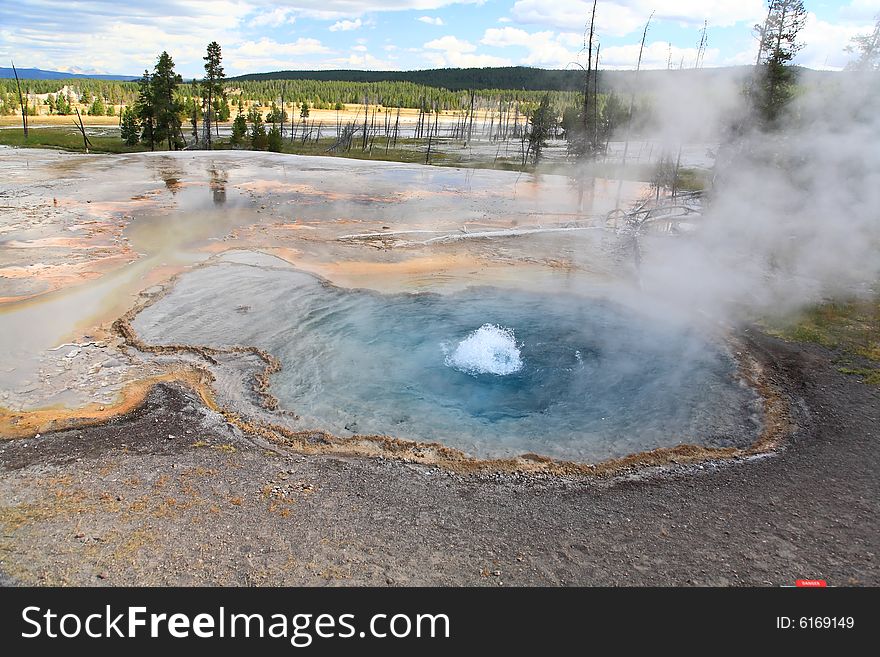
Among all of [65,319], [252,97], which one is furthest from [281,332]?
[252,97]

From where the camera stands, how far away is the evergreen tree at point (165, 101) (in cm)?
3575

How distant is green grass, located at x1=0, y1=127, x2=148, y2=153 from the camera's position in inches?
1476

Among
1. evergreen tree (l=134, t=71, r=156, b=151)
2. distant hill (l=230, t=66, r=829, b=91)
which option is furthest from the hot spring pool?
distant hill (l=230, t=66, r=829, b=91)

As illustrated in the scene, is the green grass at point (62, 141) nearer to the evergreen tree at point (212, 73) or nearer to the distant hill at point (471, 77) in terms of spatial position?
the evergreen tree at point (212, 73)

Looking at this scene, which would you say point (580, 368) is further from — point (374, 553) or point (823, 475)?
point (374, 553)

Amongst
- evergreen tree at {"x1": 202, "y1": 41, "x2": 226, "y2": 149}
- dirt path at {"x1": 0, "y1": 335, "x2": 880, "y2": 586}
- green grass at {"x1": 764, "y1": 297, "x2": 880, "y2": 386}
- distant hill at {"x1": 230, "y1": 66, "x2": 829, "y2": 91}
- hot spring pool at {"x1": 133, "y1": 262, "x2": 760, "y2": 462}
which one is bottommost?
dirt path at {"x1": 0, "y1": 335, "x2": 880, "y2": 586}

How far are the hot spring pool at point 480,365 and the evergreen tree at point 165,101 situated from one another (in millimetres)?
29908

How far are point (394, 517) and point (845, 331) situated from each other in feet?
29.4

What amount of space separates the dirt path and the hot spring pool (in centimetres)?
93

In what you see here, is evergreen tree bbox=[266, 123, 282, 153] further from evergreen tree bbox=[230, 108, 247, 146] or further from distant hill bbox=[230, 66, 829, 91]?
distant hill bbox=[230, 66, 829, 91]

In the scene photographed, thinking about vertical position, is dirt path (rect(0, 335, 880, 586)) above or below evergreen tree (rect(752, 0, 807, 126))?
below

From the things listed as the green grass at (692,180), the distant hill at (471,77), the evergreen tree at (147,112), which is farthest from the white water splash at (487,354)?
the distant hill at (471,77)

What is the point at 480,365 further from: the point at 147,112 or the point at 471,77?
the point at 471,77
